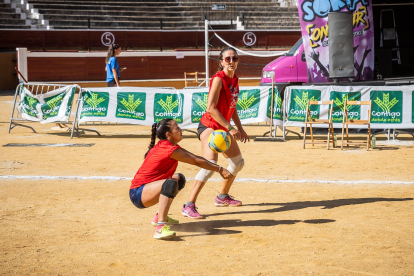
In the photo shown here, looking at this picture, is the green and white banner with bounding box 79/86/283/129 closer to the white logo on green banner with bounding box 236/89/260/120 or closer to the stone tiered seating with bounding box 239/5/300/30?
the white logo on green banner with bounding box 236/89/260/120

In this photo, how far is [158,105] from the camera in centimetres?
1320

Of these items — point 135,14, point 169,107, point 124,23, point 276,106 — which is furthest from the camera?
point 135,14

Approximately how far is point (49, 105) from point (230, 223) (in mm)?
8915

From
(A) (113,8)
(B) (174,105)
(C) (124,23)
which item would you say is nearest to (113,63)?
(B) (174,105)

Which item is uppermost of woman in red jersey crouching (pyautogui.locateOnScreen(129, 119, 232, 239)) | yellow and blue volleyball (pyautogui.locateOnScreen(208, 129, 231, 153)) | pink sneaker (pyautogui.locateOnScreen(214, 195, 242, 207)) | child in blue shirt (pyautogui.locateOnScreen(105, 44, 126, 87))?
child in blue shirt (pyautogui.locateOnScreen(105, 44, 126, 87))

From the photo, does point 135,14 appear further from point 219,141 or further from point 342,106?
point 219,141

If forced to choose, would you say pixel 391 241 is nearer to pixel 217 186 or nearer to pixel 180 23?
pixel 217 186

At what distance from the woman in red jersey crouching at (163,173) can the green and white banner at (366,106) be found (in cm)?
738

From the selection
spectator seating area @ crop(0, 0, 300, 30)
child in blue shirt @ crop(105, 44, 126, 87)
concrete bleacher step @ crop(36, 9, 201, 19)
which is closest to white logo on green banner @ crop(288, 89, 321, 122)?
child in blue shirt @ crop(105, 44, 126, 87)

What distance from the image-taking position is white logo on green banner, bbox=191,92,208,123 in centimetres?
1298

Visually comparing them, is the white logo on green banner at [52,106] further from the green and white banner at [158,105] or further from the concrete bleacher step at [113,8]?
the concrete bleacher step at [113,8]

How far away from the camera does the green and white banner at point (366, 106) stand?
39.8 ft

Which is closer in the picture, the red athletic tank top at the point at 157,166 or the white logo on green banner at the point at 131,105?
the red athletic tank top at the point at 157,166

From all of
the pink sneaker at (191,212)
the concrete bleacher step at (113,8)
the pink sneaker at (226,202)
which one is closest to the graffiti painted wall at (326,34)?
the pink sneaker at (226,202)
